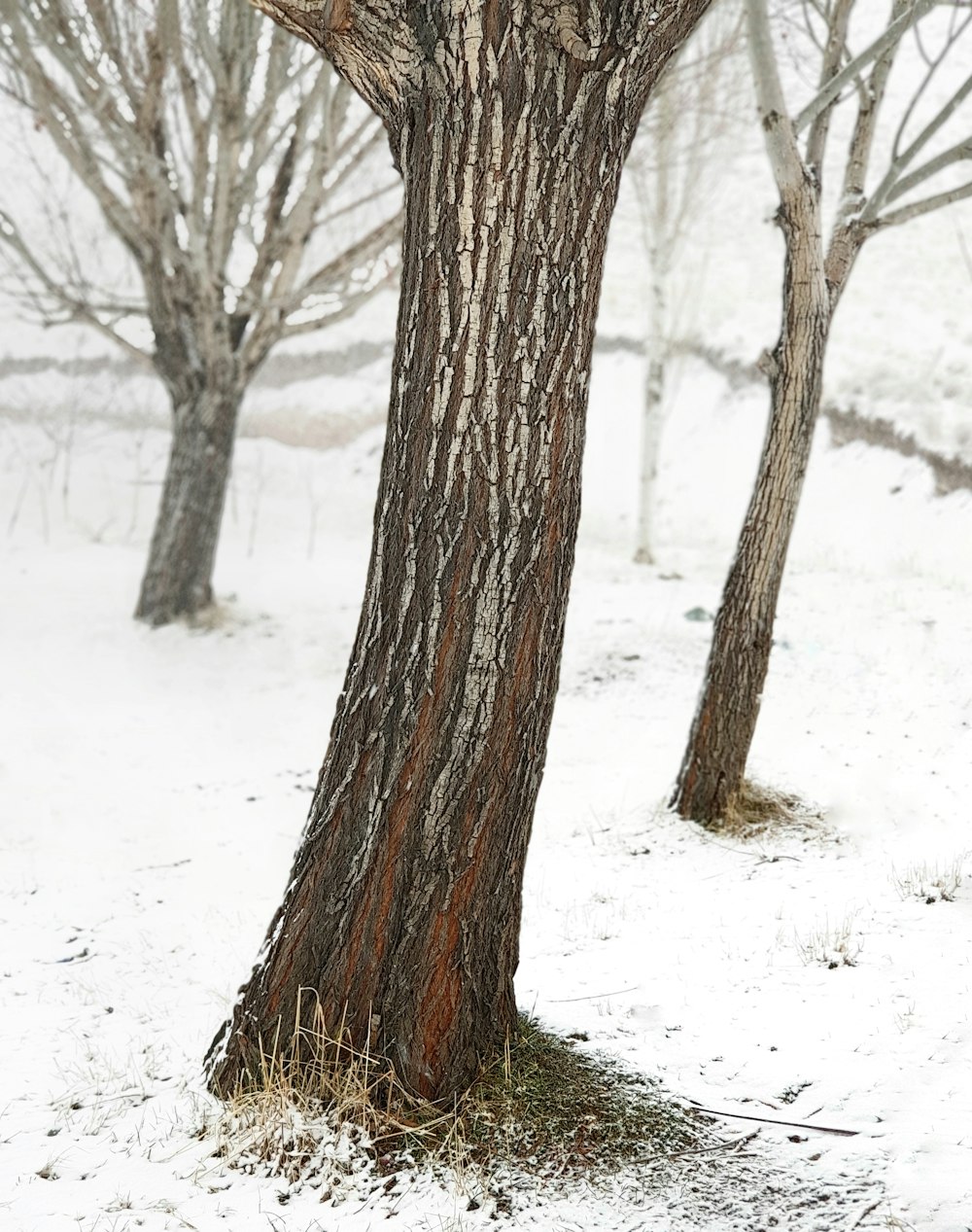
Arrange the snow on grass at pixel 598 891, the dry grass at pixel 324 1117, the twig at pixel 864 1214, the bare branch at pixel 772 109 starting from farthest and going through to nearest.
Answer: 1. the bare branch at pixel 772 109
2. the dry grass at pixel 324 1117
3. the snow on grass at pixel 598 891
4. the twig at pixel 864 1214

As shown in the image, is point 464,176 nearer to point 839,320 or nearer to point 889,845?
point 889,845

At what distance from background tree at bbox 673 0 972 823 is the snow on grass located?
486 millimetres

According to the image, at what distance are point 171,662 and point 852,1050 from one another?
282 inches

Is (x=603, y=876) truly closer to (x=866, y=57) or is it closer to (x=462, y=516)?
(x=462, y=516)

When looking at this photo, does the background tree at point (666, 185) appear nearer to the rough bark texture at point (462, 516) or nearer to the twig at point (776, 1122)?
the rough bark texture at point (462, 516)

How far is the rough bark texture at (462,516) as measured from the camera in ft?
7.32

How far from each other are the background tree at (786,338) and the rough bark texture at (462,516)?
2.34 metres

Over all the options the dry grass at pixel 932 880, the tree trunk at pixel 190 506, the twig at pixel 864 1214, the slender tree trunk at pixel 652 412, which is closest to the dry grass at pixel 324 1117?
the twig at pixel 864 1214

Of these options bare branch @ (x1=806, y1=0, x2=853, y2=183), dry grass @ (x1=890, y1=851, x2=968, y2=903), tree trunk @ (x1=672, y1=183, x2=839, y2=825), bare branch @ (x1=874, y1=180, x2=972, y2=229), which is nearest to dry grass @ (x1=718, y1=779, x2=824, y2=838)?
tree trunk @ (x1=672, y1=183, x2=839, y2=825)

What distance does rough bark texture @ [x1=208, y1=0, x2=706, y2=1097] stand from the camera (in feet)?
7.32

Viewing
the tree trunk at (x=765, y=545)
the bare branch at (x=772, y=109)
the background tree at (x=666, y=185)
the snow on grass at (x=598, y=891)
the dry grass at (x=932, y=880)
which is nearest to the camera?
the snow on grass at (x=598, y=891)

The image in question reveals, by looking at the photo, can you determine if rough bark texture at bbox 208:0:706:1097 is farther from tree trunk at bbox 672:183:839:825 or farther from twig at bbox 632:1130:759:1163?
tree trunk at bbox 672:183:839:825

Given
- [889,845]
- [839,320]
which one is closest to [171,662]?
[889,845]

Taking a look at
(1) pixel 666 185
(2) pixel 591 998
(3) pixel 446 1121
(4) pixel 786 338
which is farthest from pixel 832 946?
(1) pixel 666 185
